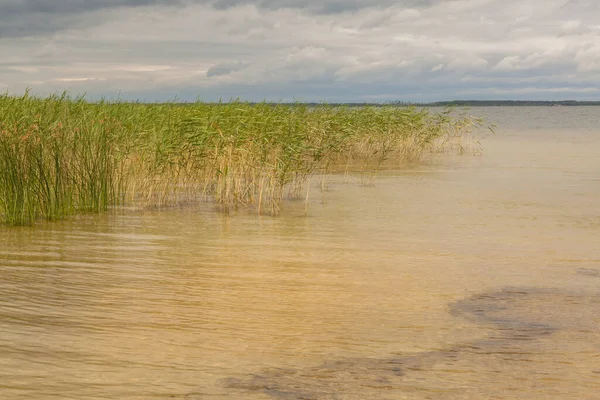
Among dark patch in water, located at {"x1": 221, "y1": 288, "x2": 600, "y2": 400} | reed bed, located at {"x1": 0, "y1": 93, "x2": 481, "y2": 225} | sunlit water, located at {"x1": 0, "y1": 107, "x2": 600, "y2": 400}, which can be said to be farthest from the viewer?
reed bed, located at {"x1": 0, "y1": 93, "x2": 481, "y2": 225}

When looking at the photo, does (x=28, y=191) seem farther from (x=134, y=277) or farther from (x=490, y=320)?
(x=490, y=320)

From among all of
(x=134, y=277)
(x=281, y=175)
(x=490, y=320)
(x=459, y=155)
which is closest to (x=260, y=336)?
(x=490, y=320)

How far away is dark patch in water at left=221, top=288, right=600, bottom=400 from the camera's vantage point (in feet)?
15.7

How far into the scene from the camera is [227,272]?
27.8 ft

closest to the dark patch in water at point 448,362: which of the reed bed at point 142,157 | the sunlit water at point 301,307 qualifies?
the sunlit water at point 301,307

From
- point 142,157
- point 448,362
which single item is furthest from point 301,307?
point 142,157

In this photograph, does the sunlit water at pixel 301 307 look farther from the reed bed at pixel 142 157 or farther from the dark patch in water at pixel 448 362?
the reed bed at pixel 142 157

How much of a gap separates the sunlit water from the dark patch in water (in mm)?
17

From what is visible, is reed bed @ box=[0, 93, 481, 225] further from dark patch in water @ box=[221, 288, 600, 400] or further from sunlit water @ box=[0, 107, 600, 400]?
dark patch in water @ box=[221, 288, 600, 400]

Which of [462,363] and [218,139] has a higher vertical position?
[218,139]

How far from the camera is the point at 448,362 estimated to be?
17.5ft

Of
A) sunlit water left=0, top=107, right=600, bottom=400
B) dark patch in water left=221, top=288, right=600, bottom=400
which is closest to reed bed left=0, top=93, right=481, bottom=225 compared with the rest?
sunlit water left=0, top=107, right=600, bottom=400

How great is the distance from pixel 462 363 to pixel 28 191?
8515mm

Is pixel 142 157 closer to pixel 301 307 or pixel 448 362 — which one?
pixel 301 307
